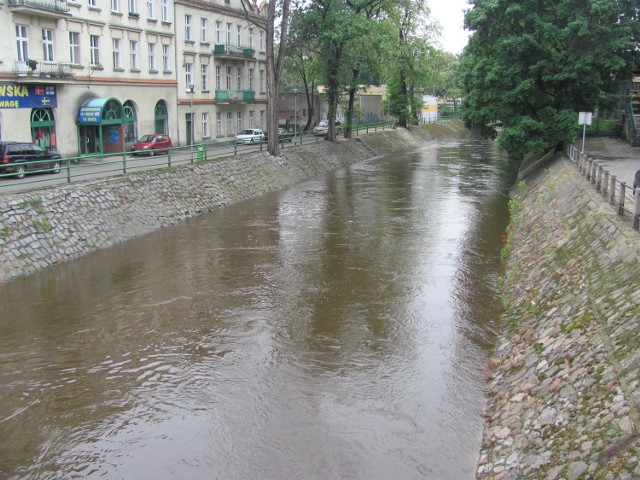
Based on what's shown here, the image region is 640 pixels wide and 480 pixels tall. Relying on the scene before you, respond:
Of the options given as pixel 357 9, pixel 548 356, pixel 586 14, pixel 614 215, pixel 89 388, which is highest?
pixel 357 9

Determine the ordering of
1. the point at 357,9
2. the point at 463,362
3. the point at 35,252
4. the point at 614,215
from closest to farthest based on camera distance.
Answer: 1. the point at 463,362
2. the point at 614,215
3. the point at 35,252
4. the point at 357,9

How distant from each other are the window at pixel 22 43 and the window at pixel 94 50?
4.72m

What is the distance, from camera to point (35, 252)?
18.1m

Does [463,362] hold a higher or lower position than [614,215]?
lower

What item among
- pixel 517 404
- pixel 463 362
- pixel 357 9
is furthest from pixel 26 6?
pixel 517 404

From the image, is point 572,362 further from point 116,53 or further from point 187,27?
point 187,27

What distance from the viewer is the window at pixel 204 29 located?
44688 millimetres

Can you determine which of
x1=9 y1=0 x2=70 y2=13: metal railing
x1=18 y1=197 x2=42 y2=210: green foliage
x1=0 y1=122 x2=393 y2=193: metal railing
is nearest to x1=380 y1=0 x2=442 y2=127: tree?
x1=0 y1=122 x2=393 y2=193: metal railing

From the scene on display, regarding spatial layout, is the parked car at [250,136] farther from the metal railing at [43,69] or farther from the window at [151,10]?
the metal railing at [43,69]

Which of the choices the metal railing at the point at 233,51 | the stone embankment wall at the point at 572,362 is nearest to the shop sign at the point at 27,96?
the metal railing at the point at 233,51

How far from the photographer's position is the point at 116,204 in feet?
74.0

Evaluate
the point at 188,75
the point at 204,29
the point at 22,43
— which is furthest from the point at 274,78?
the point at 22,43

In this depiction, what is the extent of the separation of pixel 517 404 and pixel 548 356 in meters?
0.99

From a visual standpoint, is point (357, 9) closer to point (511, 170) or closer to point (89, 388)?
point (511, 170)
